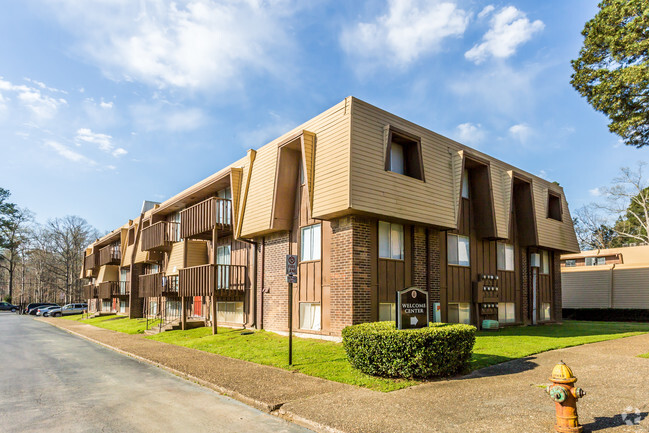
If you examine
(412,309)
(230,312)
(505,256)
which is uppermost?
(505,256)

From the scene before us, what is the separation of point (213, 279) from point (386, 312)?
333 inches

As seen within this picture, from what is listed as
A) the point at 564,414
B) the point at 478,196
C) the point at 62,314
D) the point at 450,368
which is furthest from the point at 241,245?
the point at 62,314

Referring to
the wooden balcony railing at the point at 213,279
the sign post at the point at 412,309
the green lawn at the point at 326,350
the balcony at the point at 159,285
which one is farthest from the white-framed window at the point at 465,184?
the balcony at the point at 159,285

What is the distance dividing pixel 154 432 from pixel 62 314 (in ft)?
174

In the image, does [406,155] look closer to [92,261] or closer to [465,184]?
[465,184]

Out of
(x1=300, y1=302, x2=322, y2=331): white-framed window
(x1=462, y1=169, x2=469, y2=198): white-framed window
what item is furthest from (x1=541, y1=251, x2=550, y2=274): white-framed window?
(x1=300, y1=302, x2=322, y2=331): white-framed window

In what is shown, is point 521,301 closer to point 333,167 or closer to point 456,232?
point 456,232

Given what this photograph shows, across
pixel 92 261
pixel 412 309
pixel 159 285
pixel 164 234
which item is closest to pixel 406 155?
pixel 412 309

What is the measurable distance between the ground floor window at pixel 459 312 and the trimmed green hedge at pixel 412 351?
850 centimetres

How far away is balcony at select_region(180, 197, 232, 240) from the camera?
2117 centimetres

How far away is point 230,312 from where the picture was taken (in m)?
22.2

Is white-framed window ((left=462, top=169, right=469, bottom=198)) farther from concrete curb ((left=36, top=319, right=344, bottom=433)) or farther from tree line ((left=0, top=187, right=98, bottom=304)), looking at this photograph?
tree line ((left=0, top=187, right=98, bottom=304))

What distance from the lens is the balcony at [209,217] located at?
21166mm

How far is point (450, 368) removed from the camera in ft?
31.6
